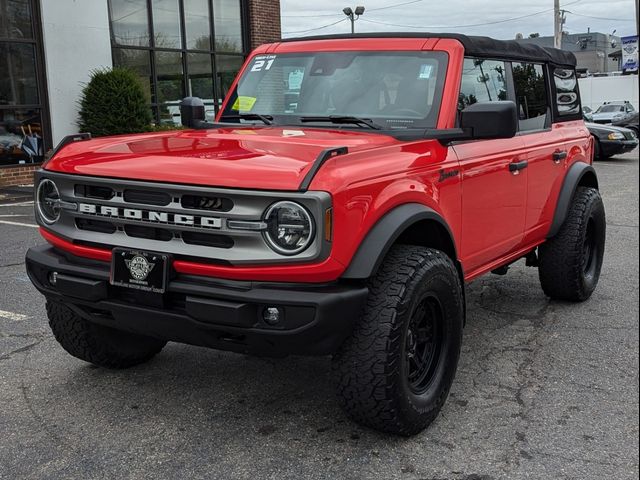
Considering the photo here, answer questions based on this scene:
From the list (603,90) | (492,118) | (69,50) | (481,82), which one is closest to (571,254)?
(481,82)

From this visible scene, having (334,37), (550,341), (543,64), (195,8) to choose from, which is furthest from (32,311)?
(195,8)

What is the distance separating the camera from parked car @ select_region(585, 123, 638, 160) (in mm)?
17922

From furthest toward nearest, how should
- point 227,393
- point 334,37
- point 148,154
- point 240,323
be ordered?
point 334,37 → point 227,393 → point 148,154 → point 240,323

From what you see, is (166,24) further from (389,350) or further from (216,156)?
(389,350)

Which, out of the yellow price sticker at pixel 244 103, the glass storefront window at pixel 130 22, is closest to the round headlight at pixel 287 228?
the yellow price sticker at pixel 244 103

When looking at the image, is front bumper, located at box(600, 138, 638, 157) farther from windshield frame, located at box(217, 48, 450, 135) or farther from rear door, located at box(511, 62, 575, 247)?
windshield frame, located at box(217, 48, 450, 135)

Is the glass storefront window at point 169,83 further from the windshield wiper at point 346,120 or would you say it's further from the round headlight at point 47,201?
the round headlight at point 47,201

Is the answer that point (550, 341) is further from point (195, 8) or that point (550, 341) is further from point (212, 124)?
point (195, 8)

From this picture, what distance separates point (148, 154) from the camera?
126 inches

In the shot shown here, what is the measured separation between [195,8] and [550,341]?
1317 centimetres

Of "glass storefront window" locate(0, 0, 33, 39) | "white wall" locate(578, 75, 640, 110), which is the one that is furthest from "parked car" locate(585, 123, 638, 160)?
"white wall" locate(578, 75, 640, 110)

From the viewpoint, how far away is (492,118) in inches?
139

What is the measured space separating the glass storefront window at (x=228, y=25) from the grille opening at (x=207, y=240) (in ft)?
46.0

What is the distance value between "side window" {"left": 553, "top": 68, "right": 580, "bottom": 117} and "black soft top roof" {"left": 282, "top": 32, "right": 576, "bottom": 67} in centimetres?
13
